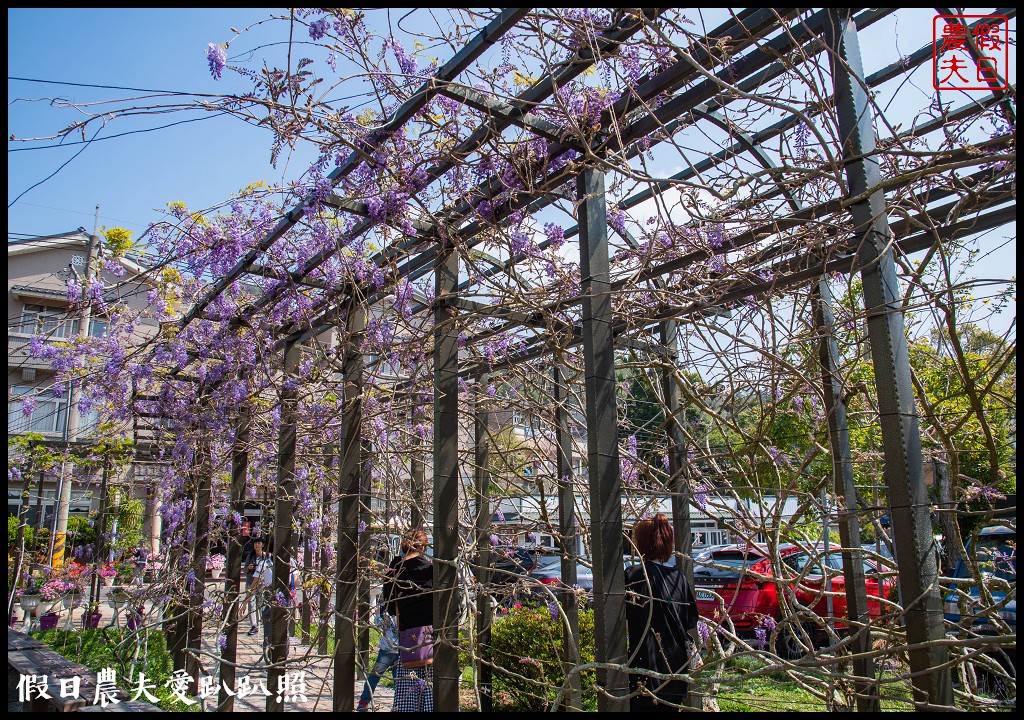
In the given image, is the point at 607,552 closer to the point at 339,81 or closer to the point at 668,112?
the point at 668,112

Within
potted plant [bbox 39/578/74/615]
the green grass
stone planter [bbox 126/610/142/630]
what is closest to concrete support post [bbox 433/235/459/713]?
Result: the green grass

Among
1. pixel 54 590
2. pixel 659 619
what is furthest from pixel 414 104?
pixel 54 590

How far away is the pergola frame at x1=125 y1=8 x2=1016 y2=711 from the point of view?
233 centimetres

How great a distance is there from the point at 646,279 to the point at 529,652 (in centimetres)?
360

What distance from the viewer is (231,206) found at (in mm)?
4871

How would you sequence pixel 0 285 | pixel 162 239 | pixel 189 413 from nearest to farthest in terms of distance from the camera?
1. pixel 0 285
2. pixel 162 239
3. pixel 189 413

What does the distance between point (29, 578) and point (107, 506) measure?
4428mm

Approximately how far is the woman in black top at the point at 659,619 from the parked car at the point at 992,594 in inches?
45.2

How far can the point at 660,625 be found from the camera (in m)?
3.22

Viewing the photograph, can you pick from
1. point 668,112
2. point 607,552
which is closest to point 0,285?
point 607,552

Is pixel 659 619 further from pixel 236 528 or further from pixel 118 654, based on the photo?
pixel 236 528

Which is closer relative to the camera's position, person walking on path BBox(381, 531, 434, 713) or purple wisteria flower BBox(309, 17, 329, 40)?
purple wisteria flower BBox(309, 17, 329, 40)

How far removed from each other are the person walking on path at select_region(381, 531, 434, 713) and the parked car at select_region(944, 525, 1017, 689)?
314cm

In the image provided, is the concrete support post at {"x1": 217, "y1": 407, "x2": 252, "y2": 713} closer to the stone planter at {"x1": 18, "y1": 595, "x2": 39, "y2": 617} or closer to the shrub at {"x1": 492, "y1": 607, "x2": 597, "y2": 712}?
the shrub at {"x1": 492, "y1": 607, "x2": 597, "y2": 712}
